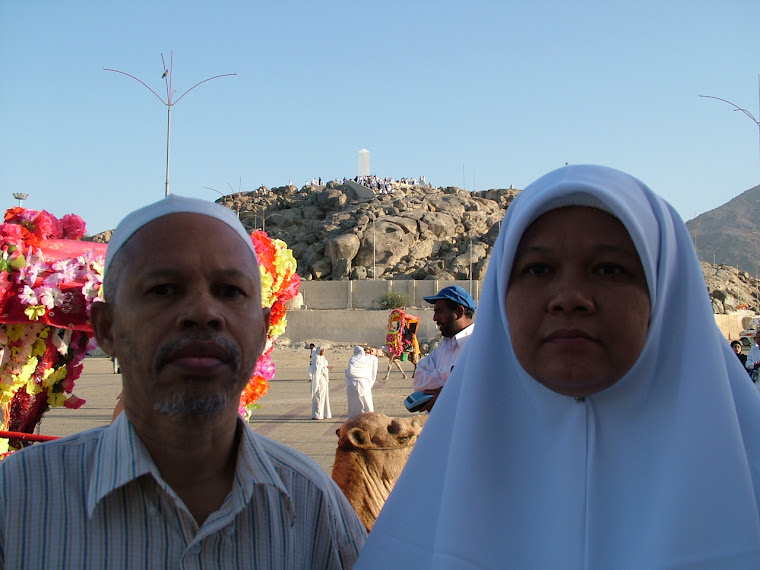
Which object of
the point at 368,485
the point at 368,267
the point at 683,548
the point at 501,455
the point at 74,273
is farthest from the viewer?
the point at 368,267

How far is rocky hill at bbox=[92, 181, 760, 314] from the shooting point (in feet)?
162

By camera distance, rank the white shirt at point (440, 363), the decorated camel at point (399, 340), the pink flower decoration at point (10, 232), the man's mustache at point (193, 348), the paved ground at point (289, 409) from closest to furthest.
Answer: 1. the man's mustache at point (193, 348)
2. the pink flower decoration at point (10, 232)
3. the white shirt at point (440, 363)
4. the paved ground at point (289, 409)
5. the decorated camel at point (399, 340)

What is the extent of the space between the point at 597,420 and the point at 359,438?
2.09 m

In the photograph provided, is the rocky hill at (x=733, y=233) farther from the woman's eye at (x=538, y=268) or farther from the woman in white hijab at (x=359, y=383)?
the woman's eye at (x=538, y=268)

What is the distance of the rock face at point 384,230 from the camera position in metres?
52.1

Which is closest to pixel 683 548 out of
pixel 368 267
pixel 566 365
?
pixel 566 365

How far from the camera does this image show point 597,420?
154 cm

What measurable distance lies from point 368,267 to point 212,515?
51.2 meters

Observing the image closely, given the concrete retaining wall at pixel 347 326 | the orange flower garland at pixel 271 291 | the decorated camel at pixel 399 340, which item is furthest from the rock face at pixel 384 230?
the orange flower garland at pixel 271 291

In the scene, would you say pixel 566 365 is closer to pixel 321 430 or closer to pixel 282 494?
pixel 282 494

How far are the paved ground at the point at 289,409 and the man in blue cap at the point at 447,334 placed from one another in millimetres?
2664

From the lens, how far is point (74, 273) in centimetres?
468

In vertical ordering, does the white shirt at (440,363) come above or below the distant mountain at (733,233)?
below

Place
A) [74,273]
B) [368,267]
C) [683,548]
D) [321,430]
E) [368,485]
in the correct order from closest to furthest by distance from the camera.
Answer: [683,548], [368,485], [74,273], [321,430], [368,267]
